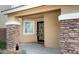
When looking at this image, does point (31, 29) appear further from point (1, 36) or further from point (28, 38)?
point (1, 36)

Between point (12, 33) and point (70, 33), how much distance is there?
533cm

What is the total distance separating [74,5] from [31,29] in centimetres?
627

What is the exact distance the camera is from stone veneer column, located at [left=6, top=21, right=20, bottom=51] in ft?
40.1

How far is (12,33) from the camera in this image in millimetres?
12375

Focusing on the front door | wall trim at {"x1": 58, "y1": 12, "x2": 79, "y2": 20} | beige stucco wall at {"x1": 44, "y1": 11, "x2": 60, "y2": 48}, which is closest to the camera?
wall trim at {"x1": 58, "y1": 12, "x2": 79, "y2": 20}

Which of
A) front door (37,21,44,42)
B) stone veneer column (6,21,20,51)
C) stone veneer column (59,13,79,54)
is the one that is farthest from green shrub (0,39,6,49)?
stone veneer column (59,13,79,54)

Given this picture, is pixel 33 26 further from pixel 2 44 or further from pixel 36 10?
pixel 36 10

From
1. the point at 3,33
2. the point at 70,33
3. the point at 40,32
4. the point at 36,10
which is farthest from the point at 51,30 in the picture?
the point at 70,33

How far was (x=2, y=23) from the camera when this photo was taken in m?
12.7

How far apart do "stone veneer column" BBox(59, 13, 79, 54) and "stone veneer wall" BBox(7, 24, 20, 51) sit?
459 cm

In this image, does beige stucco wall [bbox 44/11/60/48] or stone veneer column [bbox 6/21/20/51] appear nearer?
stone veneer column [bbox 6/21/20/51]

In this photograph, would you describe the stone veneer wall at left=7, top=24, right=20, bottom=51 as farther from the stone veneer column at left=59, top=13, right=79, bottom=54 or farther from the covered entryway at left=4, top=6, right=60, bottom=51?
→ the stone veneer column at left=59, top=13, right=79, bottom=54
